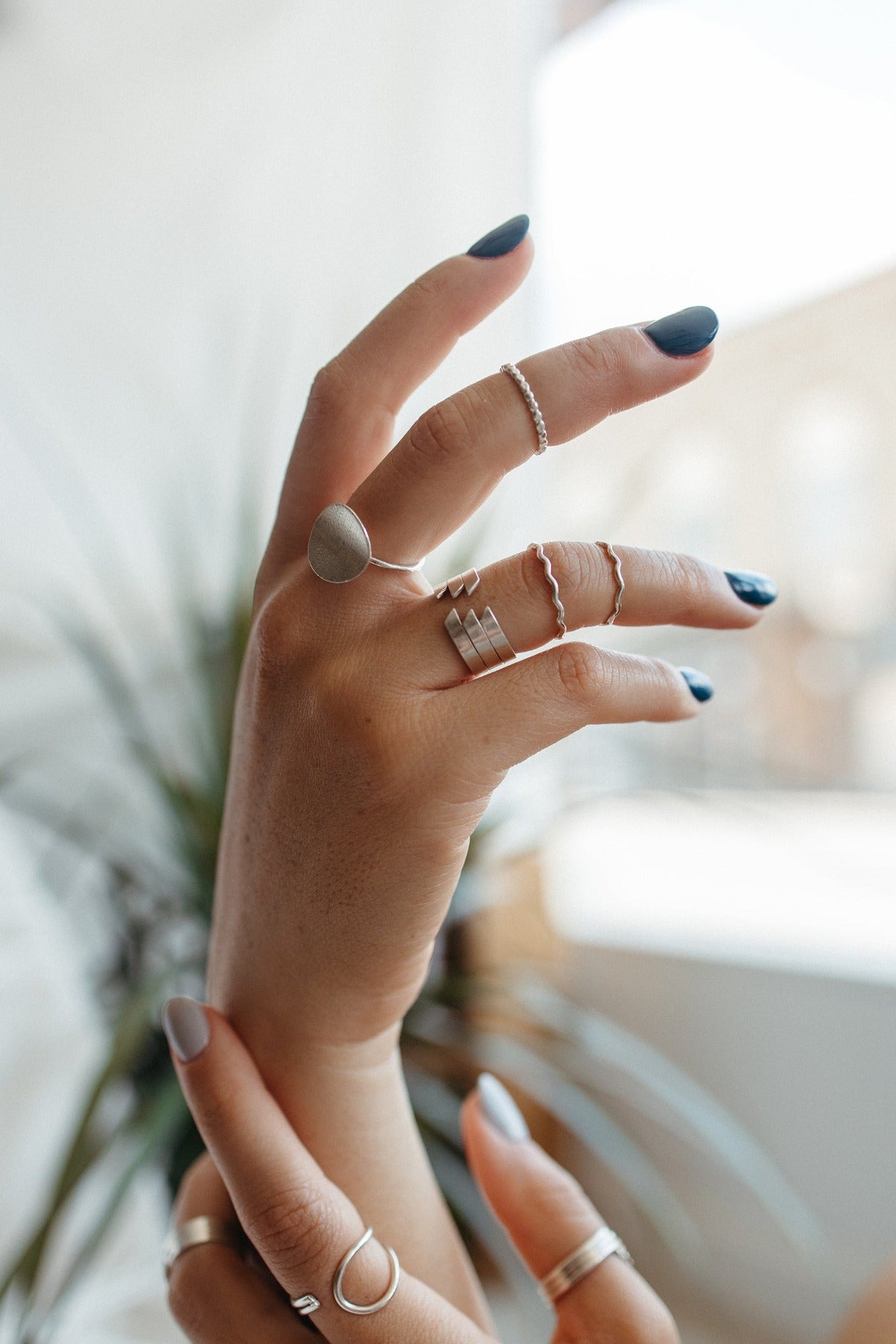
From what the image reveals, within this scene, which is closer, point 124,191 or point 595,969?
point 124,191

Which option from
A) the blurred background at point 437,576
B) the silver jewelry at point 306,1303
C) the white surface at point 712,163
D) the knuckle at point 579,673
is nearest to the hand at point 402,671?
the knuckle at point 579,673

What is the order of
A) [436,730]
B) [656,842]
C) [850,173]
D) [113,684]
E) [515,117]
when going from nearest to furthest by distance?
[436,730], [113,684], [850,173], [515,117], [656,842]

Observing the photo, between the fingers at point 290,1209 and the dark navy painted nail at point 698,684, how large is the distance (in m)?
0.32

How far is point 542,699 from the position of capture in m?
0.41

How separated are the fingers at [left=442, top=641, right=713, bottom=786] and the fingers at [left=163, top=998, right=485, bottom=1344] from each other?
8.6 inches

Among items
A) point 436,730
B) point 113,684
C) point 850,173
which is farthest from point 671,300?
point 436,730

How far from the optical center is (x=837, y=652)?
143 inches

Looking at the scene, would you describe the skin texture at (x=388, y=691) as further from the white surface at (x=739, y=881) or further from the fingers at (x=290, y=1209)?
the white surface at (x=739, y=881)

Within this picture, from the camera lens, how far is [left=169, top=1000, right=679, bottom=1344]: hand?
43cm

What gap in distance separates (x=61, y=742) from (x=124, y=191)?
2.81 feet

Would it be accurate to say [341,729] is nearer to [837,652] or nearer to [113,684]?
[113,684]

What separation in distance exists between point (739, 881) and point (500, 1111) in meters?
1.57

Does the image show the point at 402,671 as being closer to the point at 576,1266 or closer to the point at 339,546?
the point at 339,546

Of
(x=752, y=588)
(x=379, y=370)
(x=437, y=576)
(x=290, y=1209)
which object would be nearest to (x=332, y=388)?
(x=379, y=370)
